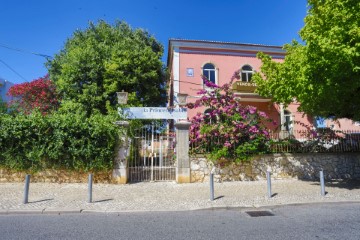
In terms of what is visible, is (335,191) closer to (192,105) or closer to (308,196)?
(308,196)

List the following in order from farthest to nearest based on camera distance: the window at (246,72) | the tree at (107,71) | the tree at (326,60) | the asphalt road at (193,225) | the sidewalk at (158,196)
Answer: the window at (246,72) < the tree at (107,71) < the tree at (326,60) < the sidewalk at (158,196) < the asphalt road at (193,225)

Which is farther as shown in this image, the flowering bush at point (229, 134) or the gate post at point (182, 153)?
the flowering bush at point (229, 134)

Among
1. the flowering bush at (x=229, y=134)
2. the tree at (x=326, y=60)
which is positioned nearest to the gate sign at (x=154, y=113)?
the flowering bush at (x=229, y=134)

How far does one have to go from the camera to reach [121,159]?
30.9 ft

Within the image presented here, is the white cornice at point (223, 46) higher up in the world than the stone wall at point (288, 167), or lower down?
higher up

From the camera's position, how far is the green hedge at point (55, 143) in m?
9.09

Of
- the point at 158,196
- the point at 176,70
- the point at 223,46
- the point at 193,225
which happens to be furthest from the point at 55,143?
the point at 223,46

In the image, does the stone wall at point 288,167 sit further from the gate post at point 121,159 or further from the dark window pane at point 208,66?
the dark window pane at point 208,66

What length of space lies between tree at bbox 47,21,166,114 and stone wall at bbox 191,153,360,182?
610cm

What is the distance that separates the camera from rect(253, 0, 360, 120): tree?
695 centimetres

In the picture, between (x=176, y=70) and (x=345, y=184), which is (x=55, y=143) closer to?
(x=176, y=70)

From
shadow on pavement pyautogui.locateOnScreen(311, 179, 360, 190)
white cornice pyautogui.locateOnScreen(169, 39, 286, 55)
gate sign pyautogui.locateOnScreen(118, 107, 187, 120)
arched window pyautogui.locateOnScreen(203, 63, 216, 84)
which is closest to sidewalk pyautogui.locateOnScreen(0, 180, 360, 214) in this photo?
shadow on pavement pyautogui.locateOnScreen(311, 179, 360, 190)

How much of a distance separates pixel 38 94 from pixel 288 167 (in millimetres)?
17831

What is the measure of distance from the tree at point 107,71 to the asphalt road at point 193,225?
8.78 metres
